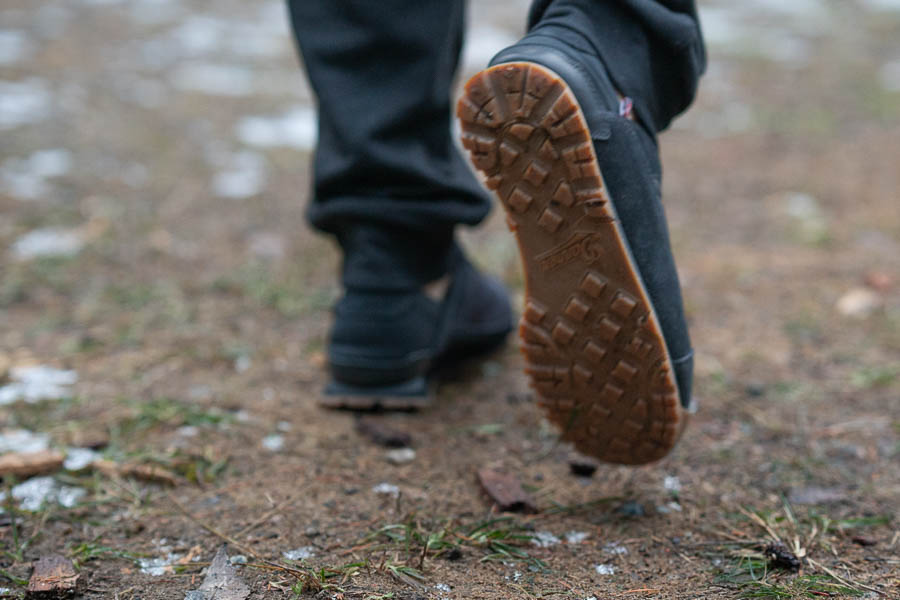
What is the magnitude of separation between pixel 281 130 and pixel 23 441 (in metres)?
2.29

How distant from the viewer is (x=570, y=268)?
103 cm

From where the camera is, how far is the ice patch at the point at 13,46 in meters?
→ 3.86

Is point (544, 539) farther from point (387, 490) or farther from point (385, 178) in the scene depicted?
point (385, 178)

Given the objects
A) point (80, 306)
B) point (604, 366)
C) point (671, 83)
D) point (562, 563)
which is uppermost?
point (671, 83)

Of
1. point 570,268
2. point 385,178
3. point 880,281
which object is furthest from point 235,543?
point 880,281

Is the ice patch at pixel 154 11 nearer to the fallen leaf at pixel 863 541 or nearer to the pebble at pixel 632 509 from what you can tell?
the pebble at pixel 632 509

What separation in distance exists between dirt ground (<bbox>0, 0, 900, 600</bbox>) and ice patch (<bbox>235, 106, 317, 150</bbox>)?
0.06 feet

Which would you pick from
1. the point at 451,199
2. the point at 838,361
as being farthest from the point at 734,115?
the point at 451,199

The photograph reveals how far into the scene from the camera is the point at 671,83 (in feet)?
3.69

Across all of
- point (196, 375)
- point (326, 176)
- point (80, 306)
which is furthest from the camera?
point (80, 306)

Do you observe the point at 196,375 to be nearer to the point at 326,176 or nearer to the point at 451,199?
the point at 326,176

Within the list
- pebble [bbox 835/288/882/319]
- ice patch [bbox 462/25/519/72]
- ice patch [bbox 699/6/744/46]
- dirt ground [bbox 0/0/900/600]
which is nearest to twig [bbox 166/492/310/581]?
dirt ground [bbox 0/0/900/600]

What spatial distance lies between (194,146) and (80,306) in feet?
4.53

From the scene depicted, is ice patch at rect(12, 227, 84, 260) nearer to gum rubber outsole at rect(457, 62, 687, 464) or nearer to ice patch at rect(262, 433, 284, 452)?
ice patch at rect(262, 433, 284, 452)
